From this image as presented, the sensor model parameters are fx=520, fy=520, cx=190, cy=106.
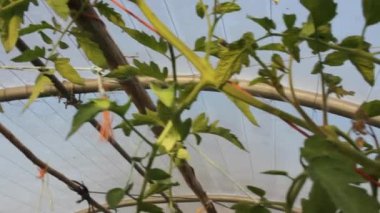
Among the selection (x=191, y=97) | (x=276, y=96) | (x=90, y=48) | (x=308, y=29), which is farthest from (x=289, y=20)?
A: (x=276, y=96)

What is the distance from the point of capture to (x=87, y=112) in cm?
33

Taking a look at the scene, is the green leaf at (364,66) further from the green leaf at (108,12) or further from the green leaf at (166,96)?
the green leaf at (108,12)

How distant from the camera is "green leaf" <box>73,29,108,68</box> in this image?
600mm

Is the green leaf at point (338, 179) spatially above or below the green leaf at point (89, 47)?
below

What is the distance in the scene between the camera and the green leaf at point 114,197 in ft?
1.25

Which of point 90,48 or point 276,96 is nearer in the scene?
point 90,48

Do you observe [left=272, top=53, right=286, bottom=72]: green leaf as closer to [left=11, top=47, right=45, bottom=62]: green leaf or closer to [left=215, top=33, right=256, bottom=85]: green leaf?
[left=215, top=33, right=256, bottom=85]: green leaf

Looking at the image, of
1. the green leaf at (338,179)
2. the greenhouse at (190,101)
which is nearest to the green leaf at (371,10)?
the greenhouse at (190,101)

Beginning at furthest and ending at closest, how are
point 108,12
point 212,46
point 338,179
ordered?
point 108,12
point 212,46
point 338,179

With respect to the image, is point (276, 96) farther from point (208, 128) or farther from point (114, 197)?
point (114, 197)

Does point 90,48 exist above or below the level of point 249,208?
above

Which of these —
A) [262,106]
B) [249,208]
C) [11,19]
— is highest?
[11,19]

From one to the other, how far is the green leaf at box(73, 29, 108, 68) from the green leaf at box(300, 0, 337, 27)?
31cm

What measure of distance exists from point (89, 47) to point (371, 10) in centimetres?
34
